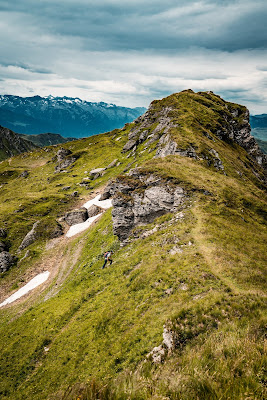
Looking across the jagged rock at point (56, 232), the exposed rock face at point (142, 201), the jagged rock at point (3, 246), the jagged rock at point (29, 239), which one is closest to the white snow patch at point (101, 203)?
the jagged rock at point (56, 232)

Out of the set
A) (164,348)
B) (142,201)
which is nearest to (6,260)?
(142,201)

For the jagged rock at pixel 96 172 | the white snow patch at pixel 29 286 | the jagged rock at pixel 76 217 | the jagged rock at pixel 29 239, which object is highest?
the jagged rock at pixel 96 172

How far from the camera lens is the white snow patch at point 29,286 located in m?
40.2

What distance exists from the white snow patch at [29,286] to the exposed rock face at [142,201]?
20029mm

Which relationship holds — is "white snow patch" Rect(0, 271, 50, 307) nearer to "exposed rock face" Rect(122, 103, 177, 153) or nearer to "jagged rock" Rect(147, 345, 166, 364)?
"jagged rock" Rect(147, 345, 166, 364)

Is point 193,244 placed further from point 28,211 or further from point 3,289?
point 28,211

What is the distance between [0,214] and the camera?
71188 millimetres

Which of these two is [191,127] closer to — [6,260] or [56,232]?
[56,232]

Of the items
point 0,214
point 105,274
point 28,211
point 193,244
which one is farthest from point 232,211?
point 0,214

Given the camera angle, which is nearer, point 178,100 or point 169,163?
point 169,163

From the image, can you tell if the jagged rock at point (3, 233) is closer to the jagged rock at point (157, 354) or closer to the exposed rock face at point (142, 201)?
the exposed rock face at point (142, 201)

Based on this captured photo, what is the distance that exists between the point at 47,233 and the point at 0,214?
2351 centimetres

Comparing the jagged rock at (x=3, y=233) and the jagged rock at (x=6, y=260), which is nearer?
the jagged rock at (x=6, y=260)

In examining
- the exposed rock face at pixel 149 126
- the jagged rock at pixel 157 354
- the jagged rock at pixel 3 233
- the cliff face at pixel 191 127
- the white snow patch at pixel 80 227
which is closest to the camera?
the jagged rock at pixel 157 354
